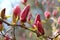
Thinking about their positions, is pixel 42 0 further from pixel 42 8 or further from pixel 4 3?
pixel 4 3

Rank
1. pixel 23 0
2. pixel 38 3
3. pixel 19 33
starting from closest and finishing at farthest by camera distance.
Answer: pixel 23 0 → pixel 19 33 → pixel 38 3

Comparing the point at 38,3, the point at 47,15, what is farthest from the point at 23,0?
the point at 38,3

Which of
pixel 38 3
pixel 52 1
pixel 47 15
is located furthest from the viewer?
pixel 52 1

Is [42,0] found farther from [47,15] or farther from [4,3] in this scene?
[47,15]

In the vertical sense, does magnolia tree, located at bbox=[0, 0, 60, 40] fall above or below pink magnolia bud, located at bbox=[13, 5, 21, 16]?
below

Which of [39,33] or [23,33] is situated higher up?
[39,33]

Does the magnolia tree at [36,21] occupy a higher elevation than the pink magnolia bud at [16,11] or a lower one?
lower

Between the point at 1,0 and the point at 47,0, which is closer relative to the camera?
the point at 1,0
